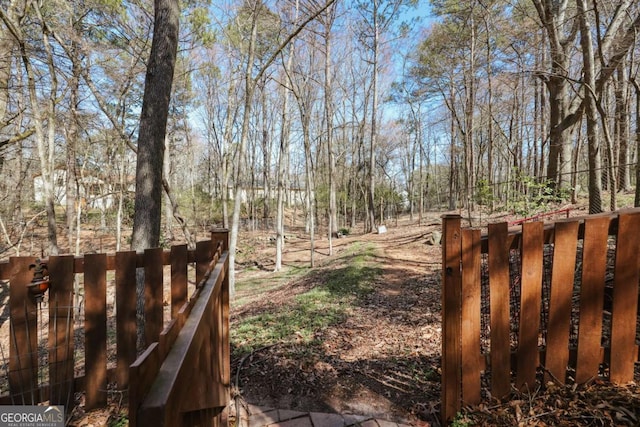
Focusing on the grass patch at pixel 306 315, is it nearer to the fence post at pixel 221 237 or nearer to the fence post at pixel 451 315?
the fence post at pixel 221 237

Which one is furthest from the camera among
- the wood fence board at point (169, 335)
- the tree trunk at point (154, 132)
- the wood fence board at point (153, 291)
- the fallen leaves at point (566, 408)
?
the tree trunk at point (154, 132)

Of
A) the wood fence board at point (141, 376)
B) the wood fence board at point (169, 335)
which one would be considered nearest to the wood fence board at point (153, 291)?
the wood fence board at point (169, 335)

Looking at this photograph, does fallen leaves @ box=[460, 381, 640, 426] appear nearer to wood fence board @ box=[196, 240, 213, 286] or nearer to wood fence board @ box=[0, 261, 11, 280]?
wood fence board @ box=[196, 240, 213, 286]

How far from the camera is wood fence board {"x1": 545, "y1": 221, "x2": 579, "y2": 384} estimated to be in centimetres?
174

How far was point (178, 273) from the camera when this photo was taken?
7.16ft

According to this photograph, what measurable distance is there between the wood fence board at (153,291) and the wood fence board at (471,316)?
1977mm

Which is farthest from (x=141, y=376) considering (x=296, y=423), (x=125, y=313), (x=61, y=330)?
(x=61, y=330)

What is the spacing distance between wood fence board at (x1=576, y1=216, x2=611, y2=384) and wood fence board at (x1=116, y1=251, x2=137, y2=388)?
9.20ft

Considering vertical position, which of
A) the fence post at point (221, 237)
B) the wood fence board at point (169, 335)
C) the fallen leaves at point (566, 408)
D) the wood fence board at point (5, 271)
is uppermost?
the fence post at point (221, 237)

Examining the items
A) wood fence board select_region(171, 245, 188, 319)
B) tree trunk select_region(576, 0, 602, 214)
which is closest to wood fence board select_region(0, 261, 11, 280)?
wood fence board select_region(171, 245, 188, 319)

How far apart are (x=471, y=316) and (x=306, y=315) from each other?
2.44m

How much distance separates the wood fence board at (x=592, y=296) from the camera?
5.67 feet

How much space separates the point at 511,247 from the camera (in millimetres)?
1812

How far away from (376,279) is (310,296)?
54.5 inches
